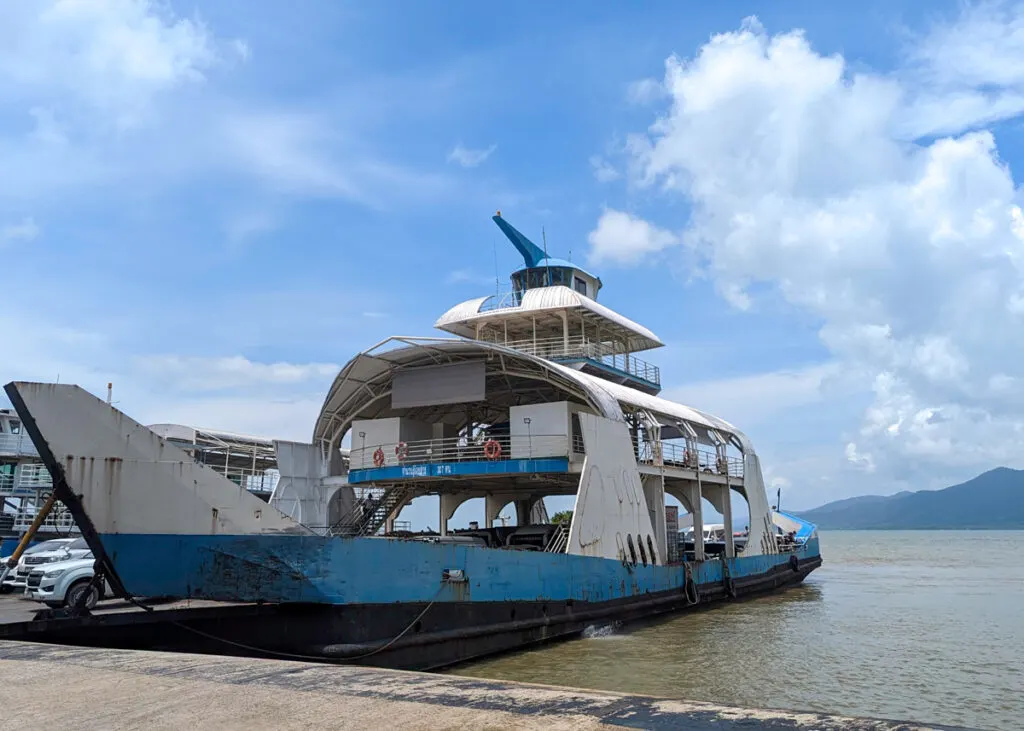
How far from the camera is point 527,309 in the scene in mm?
28844

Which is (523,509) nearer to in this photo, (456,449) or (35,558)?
(456,449)

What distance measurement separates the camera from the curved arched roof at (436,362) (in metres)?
21.3

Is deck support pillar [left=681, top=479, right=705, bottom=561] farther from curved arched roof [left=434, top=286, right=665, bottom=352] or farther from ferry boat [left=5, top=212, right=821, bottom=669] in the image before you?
curved arched roof [left=434, top=286, right=665, bottom=352]

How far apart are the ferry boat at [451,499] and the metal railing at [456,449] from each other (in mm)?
72

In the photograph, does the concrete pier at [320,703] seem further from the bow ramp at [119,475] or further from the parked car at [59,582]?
the parked car at [59,582]

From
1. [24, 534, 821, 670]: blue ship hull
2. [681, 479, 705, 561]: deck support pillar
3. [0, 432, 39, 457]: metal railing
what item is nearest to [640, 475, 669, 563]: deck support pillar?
[681, 479, 705, 561]: deck support pillar

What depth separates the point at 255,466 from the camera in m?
39.1

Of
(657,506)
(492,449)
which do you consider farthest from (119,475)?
(657,506)

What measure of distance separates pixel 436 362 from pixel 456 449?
2.62 m

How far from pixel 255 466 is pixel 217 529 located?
2768 centimetres

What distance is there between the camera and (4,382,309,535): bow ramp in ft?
39.1

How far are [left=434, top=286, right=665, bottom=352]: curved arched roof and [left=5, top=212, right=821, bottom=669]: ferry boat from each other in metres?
Result: 0.12

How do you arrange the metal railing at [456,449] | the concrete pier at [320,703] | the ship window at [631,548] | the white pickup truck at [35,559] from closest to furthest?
the concrete pier at [320,703]
the white pickup truck at [35,559]
the ship window at [631,548]
the metal railing at [456,449]

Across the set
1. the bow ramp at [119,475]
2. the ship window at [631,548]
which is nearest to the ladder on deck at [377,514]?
the ship window at [631,548]
